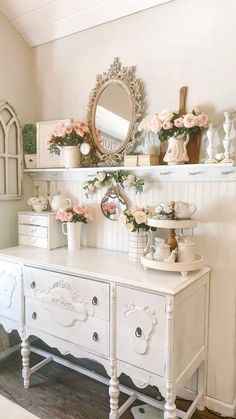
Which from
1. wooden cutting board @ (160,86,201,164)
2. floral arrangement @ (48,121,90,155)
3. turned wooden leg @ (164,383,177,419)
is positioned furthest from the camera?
floral arrangement @ (48,121,90,155)

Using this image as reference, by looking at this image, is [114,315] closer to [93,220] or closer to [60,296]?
[60,296]

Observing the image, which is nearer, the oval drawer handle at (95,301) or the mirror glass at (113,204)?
the oval drawer handle at (95,301)

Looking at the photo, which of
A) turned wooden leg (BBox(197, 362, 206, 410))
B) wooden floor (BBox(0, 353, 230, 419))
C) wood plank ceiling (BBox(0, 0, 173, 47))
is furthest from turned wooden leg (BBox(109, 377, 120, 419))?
wood plank ceiling (BBox(0, 0, 173, 47))

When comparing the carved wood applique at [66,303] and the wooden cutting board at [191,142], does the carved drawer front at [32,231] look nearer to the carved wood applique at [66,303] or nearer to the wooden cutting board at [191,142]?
the carved wood applique at [66,303]

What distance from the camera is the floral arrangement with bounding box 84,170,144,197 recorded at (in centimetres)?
219

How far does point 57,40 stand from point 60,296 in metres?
1.92

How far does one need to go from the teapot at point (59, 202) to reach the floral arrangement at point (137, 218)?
1.99 feet

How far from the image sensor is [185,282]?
5.60ft

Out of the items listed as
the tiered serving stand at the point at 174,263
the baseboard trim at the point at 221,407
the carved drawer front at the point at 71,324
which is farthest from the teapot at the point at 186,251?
the baseboard trim at the point at 221,407

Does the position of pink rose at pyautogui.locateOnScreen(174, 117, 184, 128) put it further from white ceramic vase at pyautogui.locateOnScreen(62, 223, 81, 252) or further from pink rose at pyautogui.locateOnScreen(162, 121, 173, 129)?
white ceramic vase at pyautogui.locateOnScreen(62, 223, 81, 252)

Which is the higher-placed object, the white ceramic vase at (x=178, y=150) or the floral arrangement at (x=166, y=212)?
the white ceramic vase at (x=178, y=150)

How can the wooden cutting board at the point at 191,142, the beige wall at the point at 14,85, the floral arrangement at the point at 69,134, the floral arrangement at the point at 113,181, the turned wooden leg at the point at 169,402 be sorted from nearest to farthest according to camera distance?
the turned wooden leg at the point at 169,402
the wooden cutting board at the point at 191,142
the floral arrangement at the point at 113,181
the floral arrangement at the point at 69,134
the beige wall at the point at 14,85

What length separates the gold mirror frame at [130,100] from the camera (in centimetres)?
217

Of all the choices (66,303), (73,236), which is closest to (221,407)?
(66,303)
